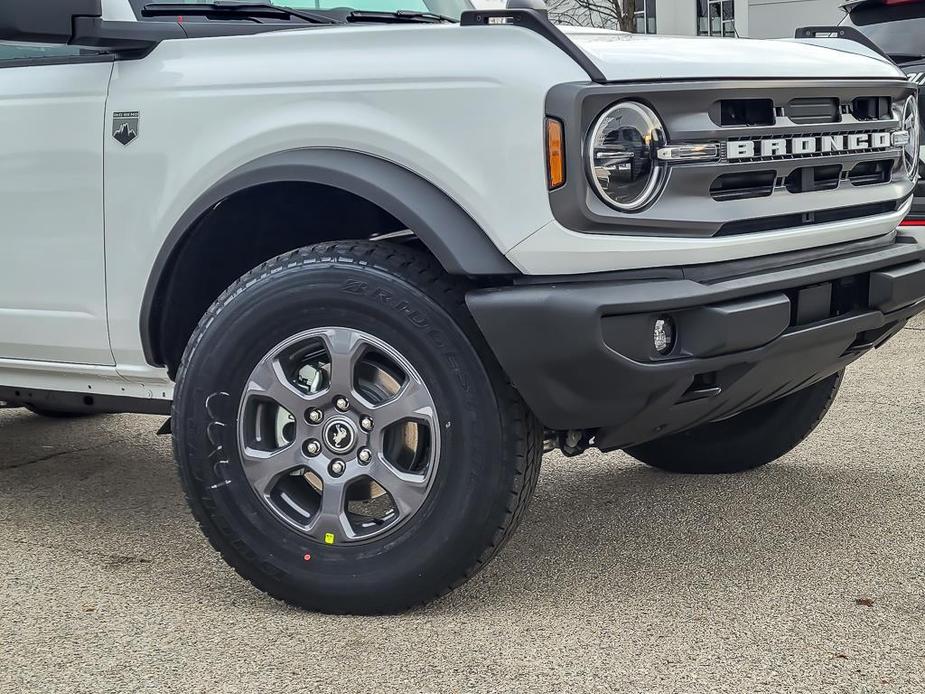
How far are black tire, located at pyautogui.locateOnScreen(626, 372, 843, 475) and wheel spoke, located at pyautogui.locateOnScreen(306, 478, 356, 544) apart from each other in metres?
1.60

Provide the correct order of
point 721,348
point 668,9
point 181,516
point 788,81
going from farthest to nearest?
1. point 668,9
2. point 181,516
3. point 788,81
4. point 721,348

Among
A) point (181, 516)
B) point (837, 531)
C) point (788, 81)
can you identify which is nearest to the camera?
point (788, 81)

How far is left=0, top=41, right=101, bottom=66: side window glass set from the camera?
3.60 meters

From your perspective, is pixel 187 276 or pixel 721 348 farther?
pixel 187 276

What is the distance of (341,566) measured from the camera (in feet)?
10.1

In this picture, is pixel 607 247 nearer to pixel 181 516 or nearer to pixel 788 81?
pixel 788 81

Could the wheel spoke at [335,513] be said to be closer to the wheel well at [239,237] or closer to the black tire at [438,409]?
the black tire at [438,409]

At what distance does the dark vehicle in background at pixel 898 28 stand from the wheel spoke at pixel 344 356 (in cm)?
474

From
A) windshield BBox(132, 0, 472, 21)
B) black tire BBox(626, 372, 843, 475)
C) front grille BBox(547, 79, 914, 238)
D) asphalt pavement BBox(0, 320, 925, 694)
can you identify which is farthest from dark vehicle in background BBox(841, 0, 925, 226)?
front grille BBox(547, 79, 914, 238)

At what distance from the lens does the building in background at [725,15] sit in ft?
75.4

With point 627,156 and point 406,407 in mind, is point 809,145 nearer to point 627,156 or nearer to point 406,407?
point 627,156

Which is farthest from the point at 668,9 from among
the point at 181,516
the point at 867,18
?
the point at 181,516

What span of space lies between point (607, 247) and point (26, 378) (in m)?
2.04

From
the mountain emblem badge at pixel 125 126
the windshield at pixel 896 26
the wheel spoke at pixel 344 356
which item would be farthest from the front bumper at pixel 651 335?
the windshield at pixel 896 26
